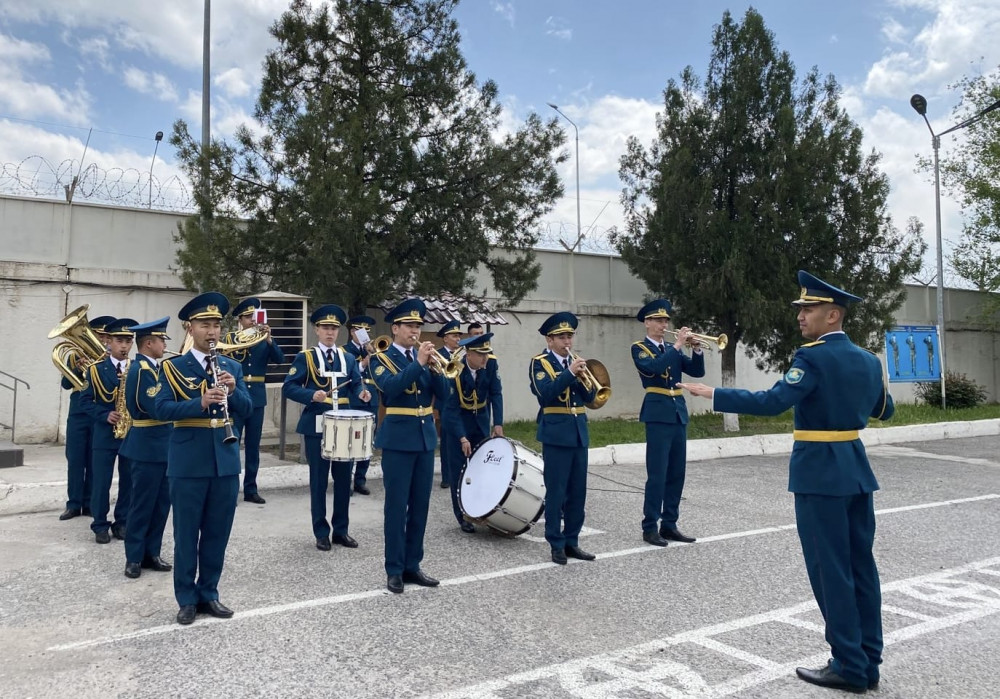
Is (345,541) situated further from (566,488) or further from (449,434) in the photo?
(449,434)

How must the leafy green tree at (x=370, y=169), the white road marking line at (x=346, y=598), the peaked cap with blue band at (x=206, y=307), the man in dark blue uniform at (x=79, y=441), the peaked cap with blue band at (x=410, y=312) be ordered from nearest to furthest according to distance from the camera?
the white road marking line at (x=346, y=598) < the peaked cap with blue band at (x=206, y=307) < the peaked cap with blue band at (x=410, y=312) < the man in dark blue uniform at (x=79, y=441) < the leafy green tree at (x=370, y=169)

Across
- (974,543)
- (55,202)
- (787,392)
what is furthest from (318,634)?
(55,202)

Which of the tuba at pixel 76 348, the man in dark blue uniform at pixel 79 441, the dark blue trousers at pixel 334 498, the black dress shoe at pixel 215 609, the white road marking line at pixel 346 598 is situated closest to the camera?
the white road marking line at pixel 346 598

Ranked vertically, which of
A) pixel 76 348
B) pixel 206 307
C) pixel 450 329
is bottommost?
pixel 76 348

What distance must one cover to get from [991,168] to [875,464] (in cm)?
1620

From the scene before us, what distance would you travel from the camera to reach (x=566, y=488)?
6.38 metres

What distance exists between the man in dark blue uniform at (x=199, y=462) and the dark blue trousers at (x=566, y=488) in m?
2.51

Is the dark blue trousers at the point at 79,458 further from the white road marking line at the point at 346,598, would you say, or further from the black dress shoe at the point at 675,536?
the black dress shoe at the point at 675,536

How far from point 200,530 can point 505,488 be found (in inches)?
96.8

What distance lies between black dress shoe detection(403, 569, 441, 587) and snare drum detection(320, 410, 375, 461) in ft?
3.74

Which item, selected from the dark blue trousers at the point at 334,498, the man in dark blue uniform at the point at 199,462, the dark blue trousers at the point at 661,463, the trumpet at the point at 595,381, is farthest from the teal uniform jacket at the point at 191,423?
the dark blue trousers at the point at 661,463

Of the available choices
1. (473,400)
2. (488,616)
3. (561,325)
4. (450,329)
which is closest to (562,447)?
(561,325)

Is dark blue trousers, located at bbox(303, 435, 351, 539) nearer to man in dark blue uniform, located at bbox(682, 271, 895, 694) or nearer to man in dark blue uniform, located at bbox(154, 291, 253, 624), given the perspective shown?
man in dark blue uniform, located at bbox(154, 291, 253, 624)

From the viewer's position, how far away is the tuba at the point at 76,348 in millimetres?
7145
